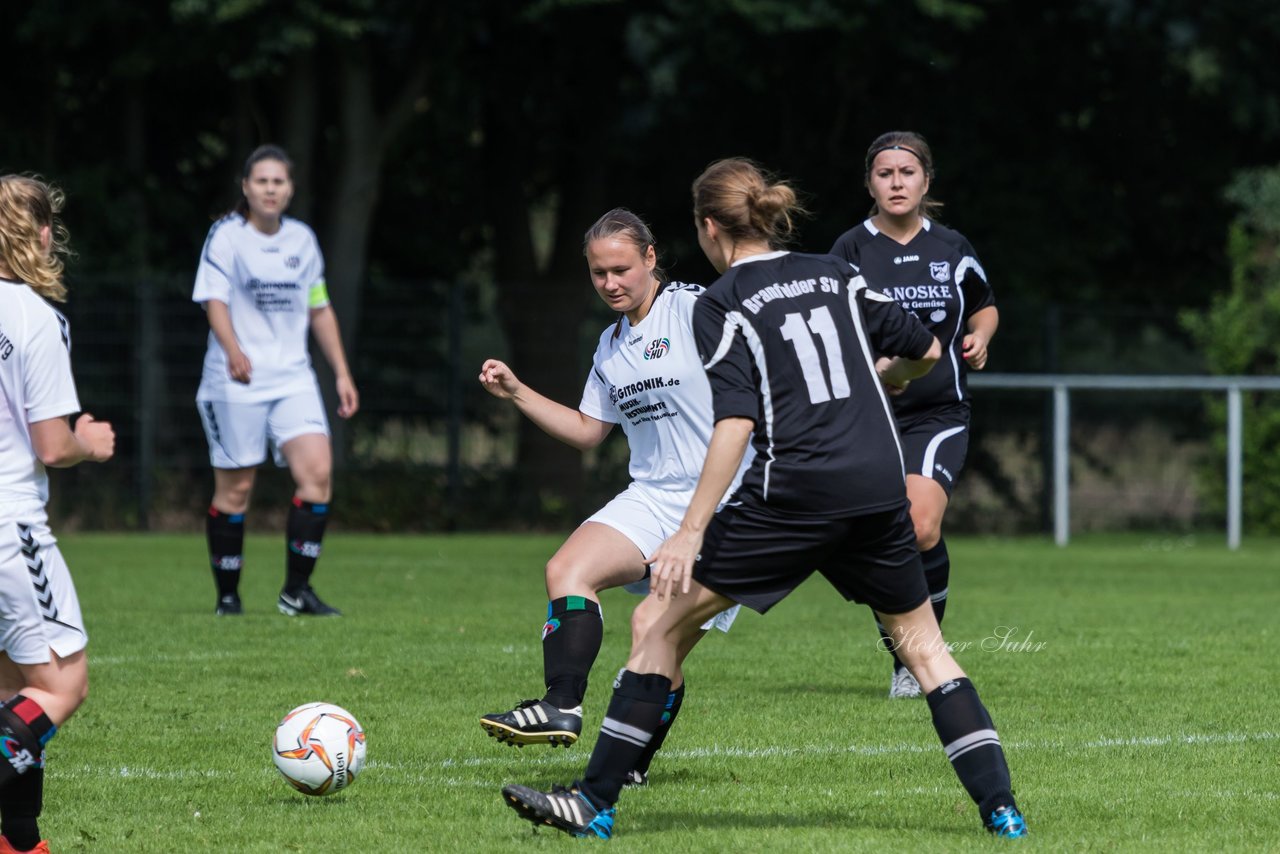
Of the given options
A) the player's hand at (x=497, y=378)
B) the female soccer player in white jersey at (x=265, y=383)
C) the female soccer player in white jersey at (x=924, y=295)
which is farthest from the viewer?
the female soccer player in white jersey at (x=265, y=383)

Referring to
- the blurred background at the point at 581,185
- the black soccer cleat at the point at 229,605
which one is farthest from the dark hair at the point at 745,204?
the blurred background at the point at 581,185

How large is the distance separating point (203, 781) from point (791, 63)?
665 inches

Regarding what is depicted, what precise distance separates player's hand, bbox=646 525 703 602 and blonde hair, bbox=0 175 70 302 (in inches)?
63.4

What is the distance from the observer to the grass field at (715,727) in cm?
502

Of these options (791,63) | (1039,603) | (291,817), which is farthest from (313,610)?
(791,63)

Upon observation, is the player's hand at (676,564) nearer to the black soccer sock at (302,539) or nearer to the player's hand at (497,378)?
the player's hand at (497,378)

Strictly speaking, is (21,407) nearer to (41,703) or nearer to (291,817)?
(41,703)

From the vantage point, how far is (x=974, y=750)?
15.6 ft

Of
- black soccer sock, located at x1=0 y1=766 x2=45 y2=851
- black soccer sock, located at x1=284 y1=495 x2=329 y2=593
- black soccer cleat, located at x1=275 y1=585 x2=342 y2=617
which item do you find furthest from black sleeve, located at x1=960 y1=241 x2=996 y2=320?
black soccer cleat, located at x1=275 y1=585 x2=342 y2=617

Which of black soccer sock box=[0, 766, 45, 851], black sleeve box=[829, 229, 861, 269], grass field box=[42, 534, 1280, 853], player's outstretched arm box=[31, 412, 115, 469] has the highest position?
black sleeve box=[829, 229, 861, 269]

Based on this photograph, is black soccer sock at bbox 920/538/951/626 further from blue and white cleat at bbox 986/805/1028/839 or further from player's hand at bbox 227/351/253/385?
player's hand at bbox 227/351/253/385

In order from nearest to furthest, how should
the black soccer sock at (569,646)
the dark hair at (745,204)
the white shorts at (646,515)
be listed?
the dark hair at (745,204) → the black soccer sock at (569,646) → the white shorts at (646,515)

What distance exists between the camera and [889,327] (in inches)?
193

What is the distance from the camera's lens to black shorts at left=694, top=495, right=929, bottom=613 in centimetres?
475
